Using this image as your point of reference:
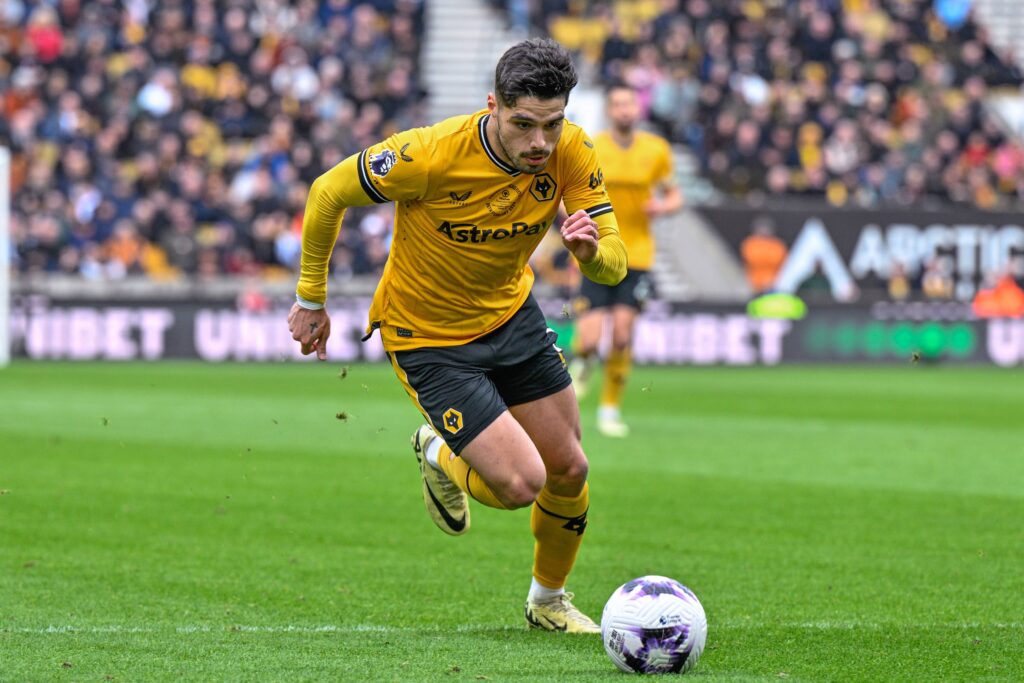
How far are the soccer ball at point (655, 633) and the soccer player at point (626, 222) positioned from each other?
7.80 meters

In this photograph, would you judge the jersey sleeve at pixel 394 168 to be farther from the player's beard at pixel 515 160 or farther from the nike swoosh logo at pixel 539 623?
the nike swoosh logo at pixel 539 623

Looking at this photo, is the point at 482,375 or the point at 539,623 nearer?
the point at 482,375

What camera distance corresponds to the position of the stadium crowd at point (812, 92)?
2777 centimetres

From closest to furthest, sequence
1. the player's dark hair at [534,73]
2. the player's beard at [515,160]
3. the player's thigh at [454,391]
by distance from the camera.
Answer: the player's dark hair at [534,73], the player's beard at [515,160], the player's thigh at [454,391]

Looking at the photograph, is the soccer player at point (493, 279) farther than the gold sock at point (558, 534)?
No

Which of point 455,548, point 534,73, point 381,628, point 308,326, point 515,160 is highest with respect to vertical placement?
point 534,73

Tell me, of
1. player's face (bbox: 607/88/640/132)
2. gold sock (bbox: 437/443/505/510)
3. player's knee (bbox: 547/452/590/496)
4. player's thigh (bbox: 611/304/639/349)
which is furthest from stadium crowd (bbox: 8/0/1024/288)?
player's knee (bbox: 547/452/590/496)

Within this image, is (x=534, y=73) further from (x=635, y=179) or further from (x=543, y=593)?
(x=635, y=179)

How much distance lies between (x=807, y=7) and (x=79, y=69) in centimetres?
1284

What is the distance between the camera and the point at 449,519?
21.4ft

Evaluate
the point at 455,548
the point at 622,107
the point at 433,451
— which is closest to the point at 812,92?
the point at 622,107

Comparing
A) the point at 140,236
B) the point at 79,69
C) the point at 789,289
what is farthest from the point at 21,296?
the point at 789,289

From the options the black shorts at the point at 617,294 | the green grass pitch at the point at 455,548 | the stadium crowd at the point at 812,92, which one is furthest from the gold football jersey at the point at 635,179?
the stadium crowd at the point at 812,92

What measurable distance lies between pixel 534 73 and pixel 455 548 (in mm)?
3432
